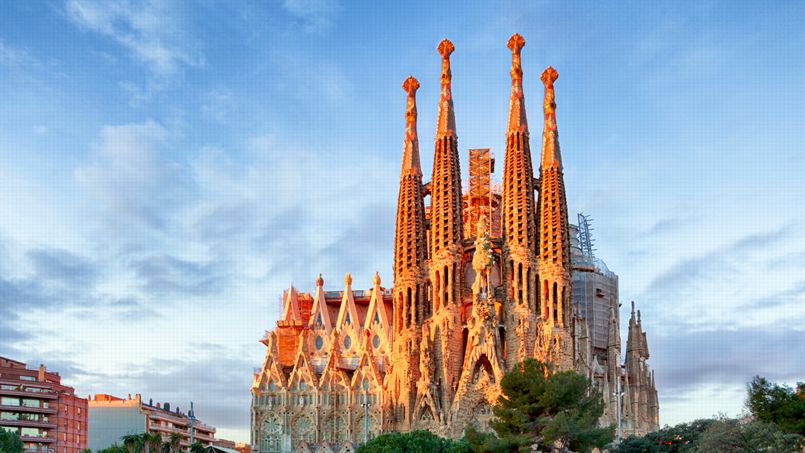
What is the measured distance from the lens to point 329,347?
7625 centimetres

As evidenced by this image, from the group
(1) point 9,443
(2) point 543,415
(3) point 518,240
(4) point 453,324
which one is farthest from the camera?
(3) point 518,240

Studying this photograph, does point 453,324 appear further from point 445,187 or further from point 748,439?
point 748,439

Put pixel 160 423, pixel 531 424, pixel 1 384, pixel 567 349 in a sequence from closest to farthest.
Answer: pixel 531 424
pixel 567 349
pixel 1 384
pixel 160 423

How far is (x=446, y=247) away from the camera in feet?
219

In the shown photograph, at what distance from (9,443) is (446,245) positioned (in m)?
28.8

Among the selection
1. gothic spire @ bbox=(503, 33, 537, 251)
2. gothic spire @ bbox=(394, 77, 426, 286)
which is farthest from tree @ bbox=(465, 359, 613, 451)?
gothic spire @ bbox=(394, 77, 426, 286)

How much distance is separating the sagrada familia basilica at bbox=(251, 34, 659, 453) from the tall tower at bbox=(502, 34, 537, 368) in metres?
0.09

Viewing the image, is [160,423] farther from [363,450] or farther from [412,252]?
[363,450]

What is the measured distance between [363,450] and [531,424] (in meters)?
8.30

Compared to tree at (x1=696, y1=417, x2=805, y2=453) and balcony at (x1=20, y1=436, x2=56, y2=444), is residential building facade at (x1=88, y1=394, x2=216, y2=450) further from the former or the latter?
tree at (x1=696, y1=417, x2=805, y2=453)

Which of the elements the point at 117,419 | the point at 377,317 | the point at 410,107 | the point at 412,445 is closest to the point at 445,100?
the point at 410,107

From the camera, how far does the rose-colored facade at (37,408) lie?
250 feet

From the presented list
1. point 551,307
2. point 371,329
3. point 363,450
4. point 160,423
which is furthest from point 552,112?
point 160,423

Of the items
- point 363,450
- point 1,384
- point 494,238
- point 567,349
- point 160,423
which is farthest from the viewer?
point 160,423
